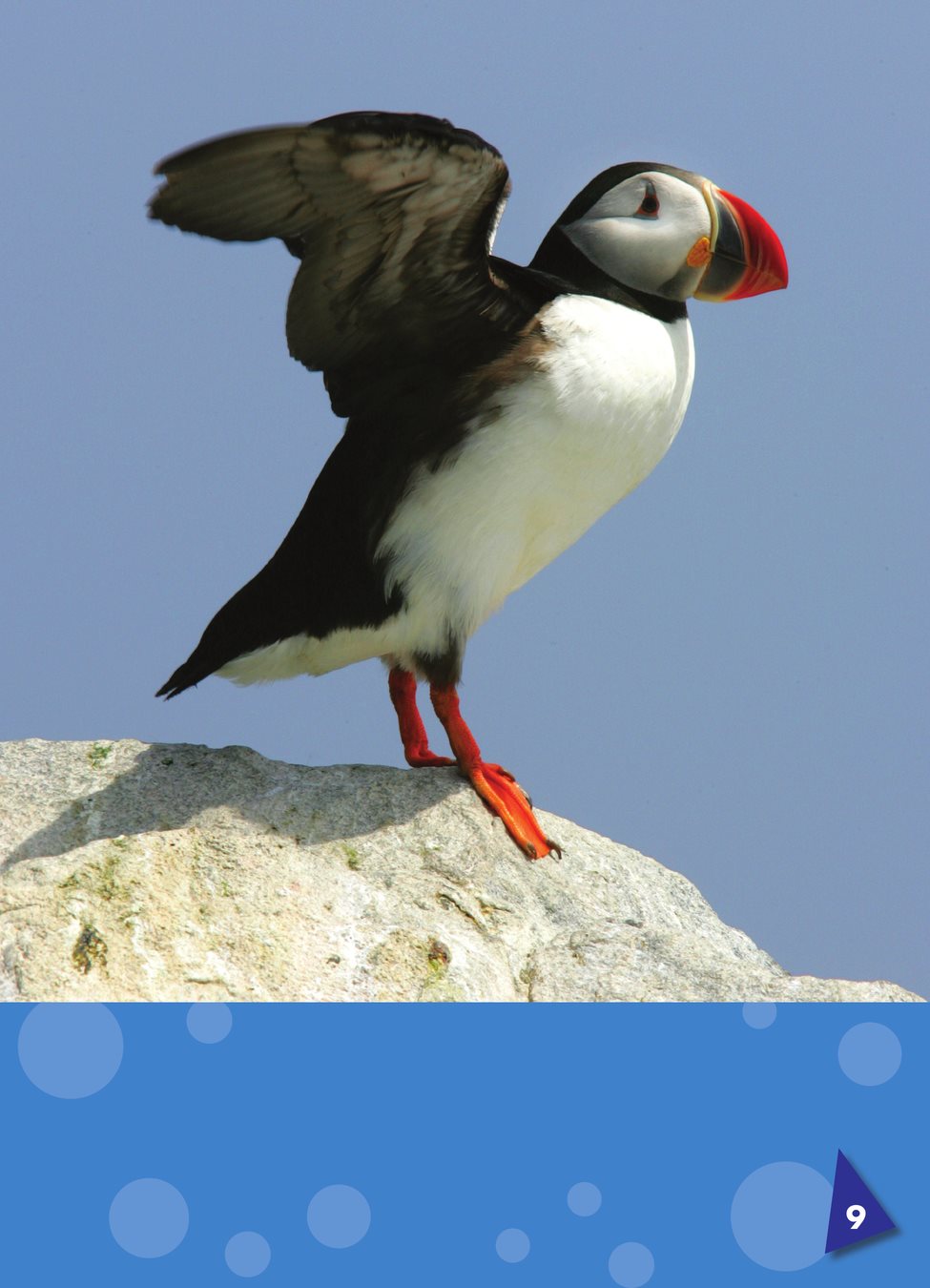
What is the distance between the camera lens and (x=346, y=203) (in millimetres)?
3949

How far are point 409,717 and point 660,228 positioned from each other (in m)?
1.88

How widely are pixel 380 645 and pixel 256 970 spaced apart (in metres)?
1.41

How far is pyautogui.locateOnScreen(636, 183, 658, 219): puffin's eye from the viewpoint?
466cm

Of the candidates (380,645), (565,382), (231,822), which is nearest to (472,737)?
(380,645)

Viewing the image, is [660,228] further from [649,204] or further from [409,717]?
[409,717]

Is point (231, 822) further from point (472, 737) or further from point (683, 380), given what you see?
point (683, 380)

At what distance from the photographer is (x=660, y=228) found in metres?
4.64

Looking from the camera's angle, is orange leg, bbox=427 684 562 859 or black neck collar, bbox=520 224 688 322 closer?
orange leg, bbox=427 684 562 859

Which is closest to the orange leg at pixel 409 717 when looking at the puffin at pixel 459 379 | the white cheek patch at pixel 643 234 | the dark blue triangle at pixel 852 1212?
the puffin at pixel 459 379

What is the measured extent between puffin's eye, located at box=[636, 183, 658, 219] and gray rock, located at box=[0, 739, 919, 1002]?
1.98 metres

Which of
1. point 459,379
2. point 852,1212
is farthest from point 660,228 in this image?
point 852,1212

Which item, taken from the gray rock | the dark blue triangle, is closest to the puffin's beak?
the gray rock

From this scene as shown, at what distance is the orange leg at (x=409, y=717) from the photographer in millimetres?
5086

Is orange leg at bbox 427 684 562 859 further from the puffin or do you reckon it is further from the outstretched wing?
the outstretched wing
